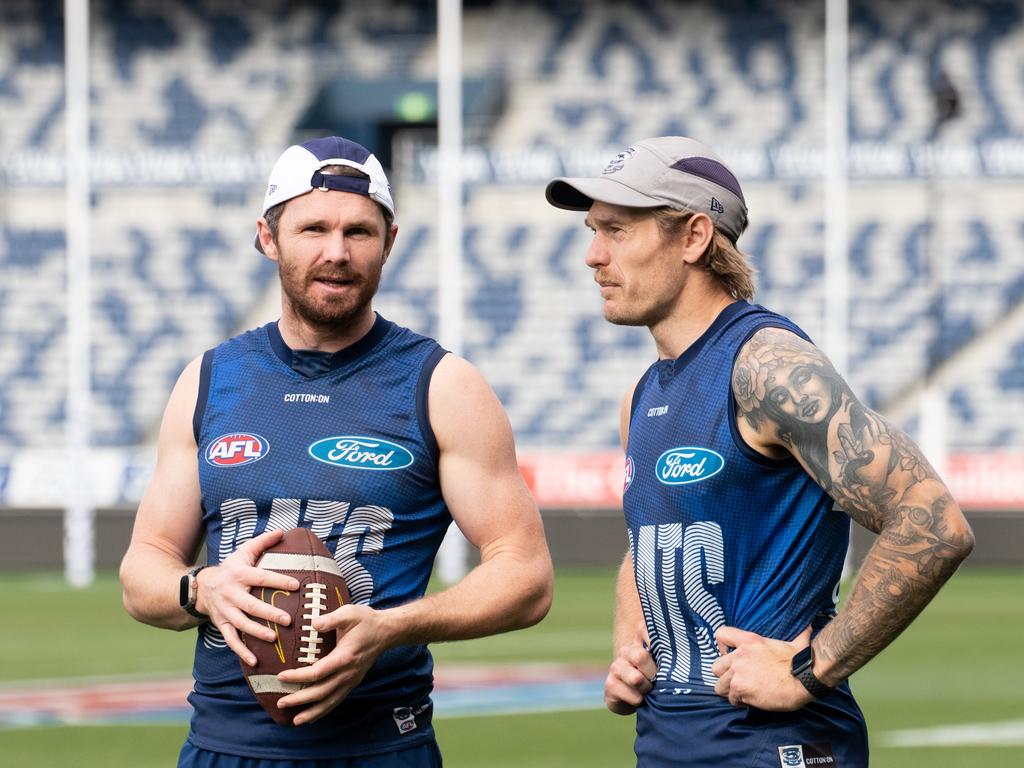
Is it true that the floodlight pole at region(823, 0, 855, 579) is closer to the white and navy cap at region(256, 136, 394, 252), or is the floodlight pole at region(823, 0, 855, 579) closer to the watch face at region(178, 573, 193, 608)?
the white and navy cap at region(256, 136, 394, 252)

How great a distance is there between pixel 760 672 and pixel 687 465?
468 mm

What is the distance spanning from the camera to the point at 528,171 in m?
23.9

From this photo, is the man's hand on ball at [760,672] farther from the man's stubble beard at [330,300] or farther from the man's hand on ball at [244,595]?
the man's stubble beard at [330,300]

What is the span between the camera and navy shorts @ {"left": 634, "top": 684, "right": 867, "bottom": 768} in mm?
3758

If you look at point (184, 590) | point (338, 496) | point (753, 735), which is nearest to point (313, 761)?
point (184, 590)

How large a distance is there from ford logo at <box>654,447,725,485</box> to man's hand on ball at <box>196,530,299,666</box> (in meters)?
0.83

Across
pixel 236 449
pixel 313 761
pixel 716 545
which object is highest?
pixel 236 449

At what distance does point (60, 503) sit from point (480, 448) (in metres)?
18.2

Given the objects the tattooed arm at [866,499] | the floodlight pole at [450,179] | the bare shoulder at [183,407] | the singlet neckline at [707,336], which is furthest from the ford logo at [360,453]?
the floodlight pole at [450,179]

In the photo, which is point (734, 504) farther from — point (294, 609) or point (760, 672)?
point (294, 609)

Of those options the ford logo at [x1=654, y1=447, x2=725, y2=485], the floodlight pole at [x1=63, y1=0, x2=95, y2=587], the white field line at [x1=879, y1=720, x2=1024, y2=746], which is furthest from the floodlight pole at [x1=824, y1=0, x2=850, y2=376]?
the ford logo at [x1=654, y1=447, x2=725, y2=485]

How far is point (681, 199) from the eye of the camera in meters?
3.99

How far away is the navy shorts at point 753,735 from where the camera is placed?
3.76 metres

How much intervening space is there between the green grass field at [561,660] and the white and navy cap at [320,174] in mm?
5100
